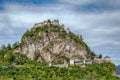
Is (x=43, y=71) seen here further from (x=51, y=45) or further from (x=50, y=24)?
(x=50, y=24)

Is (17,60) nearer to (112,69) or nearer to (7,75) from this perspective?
(7,75)

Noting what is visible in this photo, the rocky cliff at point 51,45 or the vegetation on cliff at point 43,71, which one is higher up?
the rocky cliff at point 51,45

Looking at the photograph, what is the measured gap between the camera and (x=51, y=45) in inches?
3593

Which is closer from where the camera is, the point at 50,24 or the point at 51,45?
the point at 51,45

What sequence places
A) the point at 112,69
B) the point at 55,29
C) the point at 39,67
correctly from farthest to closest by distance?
the point at 55,29
the point at 112,69
the point at 39,67

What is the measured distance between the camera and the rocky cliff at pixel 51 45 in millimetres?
90312

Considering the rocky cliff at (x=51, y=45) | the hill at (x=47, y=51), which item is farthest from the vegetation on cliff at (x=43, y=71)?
the rocky cliff at (x=51, y=45)

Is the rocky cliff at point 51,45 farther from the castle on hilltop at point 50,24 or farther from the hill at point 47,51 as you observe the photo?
the castle on hilltop at point 50,24

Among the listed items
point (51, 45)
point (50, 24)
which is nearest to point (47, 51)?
point (51, 45)

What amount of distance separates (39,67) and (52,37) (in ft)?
43.8

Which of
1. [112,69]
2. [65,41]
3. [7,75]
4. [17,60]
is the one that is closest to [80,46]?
[65,41]

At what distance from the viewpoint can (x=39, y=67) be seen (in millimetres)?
80875

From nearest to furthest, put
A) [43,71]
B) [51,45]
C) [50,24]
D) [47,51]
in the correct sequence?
[43,71]
[47,51]
[51,45]
[50,24]

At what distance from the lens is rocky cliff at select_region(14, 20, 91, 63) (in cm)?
9031
